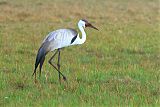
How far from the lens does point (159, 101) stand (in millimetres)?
7191

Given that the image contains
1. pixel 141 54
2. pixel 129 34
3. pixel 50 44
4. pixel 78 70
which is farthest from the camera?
pixel 129 34

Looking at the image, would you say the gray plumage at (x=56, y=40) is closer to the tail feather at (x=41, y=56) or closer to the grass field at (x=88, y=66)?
the tail feather at (x=41, y=56)

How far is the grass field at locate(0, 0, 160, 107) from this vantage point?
7348 millimetres

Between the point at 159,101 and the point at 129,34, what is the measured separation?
8769mm

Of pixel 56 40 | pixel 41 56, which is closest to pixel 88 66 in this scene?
pixel 56 40

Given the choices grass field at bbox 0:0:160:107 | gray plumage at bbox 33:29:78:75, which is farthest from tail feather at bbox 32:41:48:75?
grass field at bbox 0:0:160:107

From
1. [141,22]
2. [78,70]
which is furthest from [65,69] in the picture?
[141,22]

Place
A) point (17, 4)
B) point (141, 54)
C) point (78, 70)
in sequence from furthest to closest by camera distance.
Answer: point (17, 4), point (141, 54), point (78, 70)

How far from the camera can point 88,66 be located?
399 inches

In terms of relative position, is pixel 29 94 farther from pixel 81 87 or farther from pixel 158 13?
pixel 158 13

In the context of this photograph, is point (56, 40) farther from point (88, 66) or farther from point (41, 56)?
point (88, 66)

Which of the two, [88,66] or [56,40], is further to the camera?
[88,66]

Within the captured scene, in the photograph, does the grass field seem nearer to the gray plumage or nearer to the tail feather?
the tail feather

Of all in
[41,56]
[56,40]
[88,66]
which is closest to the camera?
[41,56]
